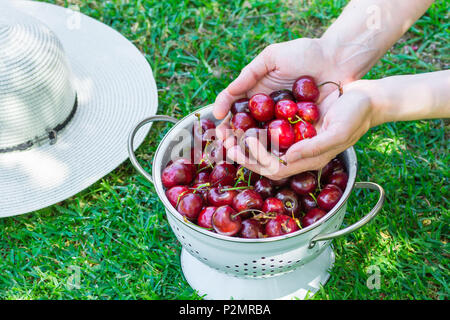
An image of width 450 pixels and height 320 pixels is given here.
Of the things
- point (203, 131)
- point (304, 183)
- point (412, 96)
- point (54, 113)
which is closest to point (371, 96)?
point (412, 96)

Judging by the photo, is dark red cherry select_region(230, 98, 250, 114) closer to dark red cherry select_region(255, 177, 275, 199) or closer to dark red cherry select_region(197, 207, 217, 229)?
dark red cherry select_region(255, 177, 275, 199)

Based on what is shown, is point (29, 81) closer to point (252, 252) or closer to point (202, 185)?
point (202, 185)

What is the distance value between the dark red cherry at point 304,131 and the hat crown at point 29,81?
3.95ft

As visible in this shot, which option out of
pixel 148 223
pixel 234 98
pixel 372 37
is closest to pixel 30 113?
pixel 148 223

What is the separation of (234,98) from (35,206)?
3.30 ft

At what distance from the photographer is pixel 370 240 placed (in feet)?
6.75

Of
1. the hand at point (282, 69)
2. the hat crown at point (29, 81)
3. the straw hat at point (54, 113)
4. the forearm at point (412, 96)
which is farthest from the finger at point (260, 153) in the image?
the hat crown at point (29, 81)

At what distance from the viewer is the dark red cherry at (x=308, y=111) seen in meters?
1.82

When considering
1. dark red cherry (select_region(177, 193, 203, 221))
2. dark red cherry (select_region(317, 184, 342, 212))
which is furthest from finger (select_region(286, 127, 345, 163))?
dark red cherry (select_region(177, 193, 203, 221))

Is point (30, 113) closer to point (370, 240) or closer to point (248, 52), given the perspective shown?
point (248, 52)

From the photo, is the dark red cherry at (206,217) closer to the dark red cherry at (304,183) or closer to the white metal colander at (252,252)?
the white metal colander at (252,252)

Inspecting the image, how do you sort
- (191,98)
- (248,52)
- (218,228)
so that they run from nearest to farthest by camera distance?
(218,228)
(191,98)
(248,52)

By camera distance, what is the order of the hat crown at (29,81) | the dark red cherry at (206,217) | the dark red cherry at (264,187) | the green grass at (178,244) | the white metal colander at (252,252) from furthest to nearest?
the hat crown at (29,81) → the green grass at (178,244) → the dark red cherry at (264,187) → the dark red cherry at (206,217) → the white metal colander at (252,252)

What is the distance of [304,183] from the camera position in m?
1.72
